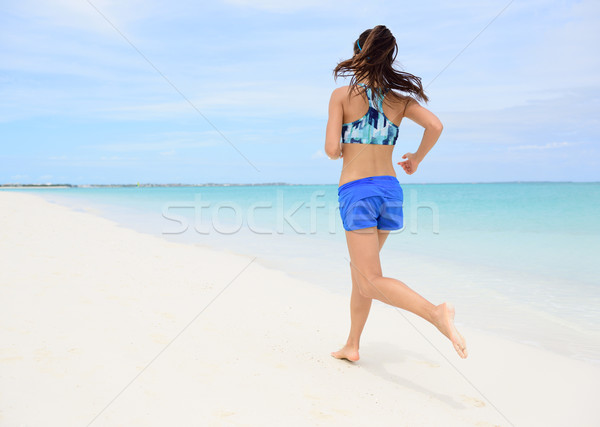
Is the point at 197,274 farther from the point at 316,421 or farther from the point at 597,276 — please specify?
the point at 597,276

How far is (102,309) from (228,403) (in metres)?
1.69

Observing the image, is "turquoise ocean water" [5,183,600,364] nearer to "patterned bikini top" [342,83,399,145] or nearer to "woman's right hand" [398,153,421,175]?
"woman's right hand" [398,153,421,175]

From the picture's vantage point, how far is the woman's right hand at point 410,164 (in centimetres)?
257

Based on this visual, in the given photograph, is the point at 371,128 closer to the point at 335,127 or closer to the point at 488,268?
the point at 335,127

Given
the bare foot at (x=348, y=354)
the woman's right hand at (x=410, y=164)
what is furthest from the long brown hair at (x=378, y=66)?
the bare foot at (x=348, y=354)

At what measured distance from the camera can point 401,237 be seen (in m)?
9.69

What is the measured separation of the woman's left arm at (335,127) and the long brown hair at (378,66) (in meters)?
0.08

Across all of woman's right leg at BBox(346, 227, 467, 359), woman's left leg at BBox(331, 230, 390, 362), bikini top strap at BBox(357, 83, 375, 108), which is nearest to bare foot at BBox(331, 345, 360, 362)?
woman's left leg at BBox(331, 230, 390, 362)

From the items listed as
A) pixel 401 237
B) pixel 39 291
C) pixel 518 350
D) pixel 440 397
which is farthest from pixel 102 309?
pixel 401 237

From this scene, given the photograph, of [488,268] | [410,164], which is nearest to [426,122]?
[410,164]

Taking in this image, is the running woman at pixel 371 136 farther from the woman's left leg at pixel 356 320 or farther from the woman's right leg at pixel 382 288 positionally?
the woman's left leg at pixel 356 320

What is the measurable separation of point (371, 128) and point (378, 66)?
0.34 metres

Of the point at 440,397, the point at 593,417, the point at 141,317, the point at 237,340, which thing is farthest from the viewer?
the point at 141,317

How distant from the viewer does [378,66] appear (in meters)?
2.30
